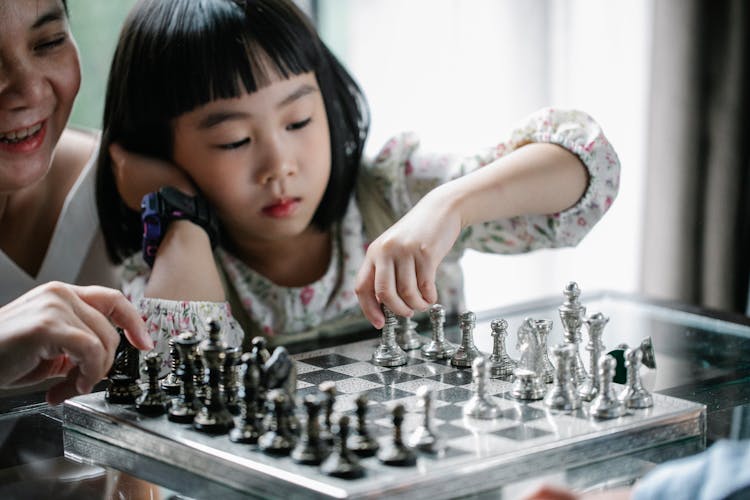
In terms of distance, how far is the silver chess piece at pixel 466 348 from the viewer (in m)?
1.23

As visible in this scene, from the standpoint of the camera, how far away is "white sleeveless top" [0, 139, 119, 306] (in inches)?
72.4

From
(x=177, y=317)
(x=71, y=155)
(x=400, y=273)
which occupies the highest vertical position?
(x=71, y=155)

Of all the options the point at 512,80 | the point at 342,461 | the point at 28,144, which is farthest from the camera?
the point at 512,80

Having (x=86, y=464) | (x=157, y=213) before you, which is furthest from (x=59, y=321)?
(x=157, y=213)

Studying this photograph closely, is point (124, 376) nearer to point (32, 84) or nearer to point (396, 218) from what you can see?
point (32, 84)

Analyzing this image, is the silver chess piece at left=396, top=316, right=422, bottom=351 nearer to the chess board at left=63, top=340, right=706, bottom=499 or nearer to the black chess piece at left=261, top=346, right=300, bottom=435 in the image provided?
the chess board at left=63, top=340, right=706, bottom=499

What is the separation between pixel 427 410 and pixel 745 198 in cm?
215

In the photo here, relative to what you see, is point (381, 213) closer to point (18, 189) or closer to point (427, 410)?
point (18, 189)

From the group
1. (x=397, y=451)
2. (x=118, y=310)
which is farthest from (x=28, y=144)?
(x=397, y=451)

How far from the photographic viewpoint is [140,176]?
1726 mm

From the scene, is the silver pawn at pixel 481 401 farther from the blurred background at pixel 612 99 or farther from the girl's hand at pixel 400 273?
the blurred background at pixel 612 99

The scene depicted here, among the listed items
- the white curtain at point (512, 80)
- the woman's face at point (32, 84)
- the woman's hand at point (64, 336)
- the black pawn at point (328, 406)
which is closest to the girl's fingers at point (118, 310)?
the woman's hand at point (64, 336)

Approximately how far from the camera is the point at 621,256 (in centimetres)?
298

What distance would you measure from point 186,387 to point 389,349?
291mm
